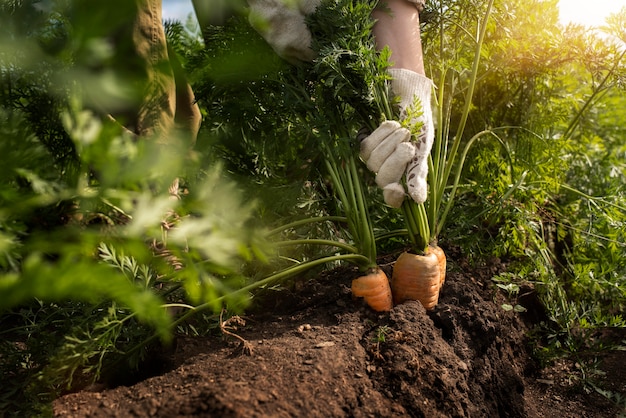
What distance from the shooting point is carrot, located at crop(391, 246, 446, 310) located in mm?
1663

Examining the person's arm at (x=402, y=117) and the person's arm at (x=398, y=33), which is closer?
the person's arm at (x=402, y=117)

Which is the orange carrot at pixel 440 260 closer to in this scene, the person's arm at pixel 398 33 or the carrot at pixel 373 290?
the carrot at pixel 373 290

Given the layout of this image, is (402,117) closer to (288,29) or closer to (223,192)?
(288,29)

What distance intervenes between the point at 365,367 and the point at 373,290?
0.91 ft

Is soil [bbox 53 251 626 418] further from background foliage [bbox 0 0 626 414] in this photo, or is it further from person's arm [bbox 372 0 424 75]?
person's arm [bbox 372 0 424 75]

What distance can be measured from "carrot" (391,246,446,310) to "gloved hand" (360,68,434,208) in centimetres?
17

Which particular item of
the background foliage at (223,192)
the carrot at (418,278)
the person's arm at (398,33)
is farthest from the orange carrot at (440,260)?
the person's arm at (398,33)

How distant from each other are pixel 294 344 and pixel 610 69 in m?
1.54

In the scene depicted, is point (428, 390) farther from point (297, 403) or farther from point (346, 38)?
point (346, 38)

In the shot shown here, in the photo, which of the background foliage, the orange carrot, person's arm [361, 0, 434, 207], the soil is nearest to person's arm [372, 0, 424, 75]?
person's arm [361, 0, 434, 207]

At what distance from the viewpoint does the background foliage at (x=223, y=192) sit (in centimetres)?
67

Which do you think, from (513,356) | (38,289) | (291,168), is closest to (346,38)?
(291,168)

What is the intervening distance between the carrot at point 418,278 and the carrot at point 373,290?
0.24ft

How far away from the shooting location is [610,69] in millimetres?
2076
